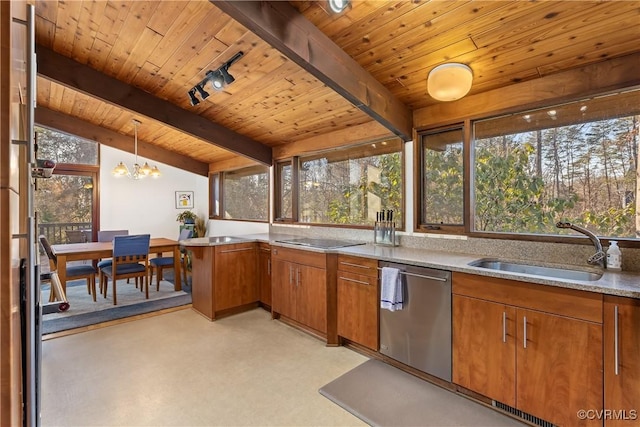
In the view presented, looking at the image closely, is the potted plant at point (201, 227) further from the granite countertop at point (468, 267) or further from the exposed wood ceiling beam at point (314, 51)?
the exposed wood ceiling beam at point (314, 51)

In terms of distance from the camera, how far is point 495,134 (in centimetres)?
253

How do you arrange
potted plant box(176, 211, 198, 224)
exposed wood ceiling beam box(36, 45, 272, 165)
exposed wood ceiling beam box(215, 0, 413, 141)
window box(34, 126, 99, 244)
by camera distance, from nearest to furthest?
1. exposed wood ceiling beam box(215, 0, 413, 141)
2. exposed wood ceiling beam box(36, 45, 272, 165)
3. window box(34, 126, 99, 244)
4. potted plant box(176, 211, 198, 224)

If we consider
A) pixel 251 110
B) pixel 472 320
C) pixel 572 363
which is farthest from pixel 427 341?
pixel 251 110

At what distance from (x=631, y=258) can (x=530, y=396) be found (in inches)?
41.3

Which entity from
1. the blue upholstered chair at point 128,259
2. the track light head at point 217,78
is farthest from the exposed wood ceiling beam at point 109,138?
the track light head at point 217,78

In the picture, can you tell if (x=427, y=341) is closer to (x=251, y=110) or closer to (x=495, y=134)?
(x=495, y=134)

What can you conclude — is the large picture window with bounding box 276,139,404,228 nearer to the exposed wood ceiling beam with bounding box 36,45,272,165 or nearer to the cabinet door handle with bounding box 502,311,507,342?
the exposed wood ceiling beam with bounding box 36,45,272,165

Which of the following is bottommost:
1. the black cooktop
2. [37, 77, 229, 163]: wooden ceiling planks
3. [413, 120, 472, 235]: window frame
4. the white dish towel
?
the white dish towel

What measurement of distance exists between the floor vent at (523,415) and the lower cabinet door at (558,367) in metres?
0.11

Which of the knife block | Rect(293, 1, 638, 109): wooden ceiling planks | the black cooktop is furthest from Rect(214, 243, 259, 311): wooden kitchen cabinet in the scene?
Rect(293, 1, 638, 109): wooden ceiling planks

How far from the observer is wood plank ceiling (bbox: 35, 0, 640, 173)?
1.77 m

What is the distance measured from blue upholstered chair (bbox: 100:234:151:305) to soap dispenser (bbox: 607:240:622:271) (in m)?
4.76

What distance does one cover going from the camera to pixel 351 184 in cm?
367

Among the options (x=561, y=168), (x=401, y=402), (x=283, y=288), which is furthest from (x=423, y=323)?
(x=283, y=288)
